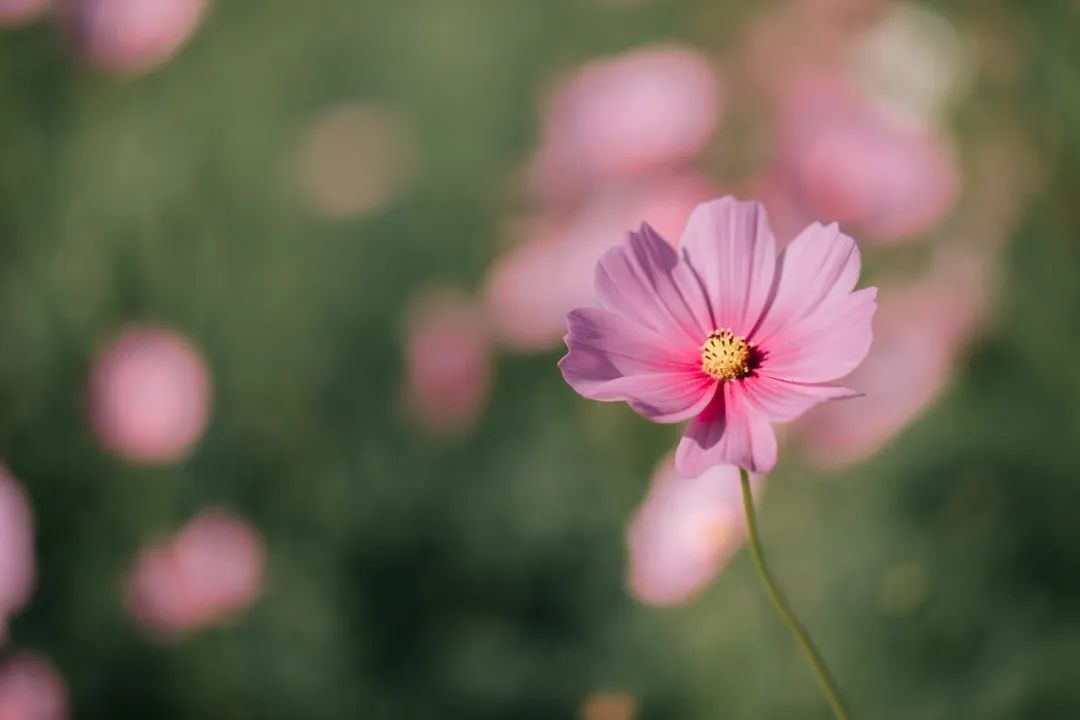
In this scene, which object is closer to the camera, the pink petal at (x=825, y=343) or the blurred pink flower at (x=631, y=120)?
the pink petal at (x=825, y=343)

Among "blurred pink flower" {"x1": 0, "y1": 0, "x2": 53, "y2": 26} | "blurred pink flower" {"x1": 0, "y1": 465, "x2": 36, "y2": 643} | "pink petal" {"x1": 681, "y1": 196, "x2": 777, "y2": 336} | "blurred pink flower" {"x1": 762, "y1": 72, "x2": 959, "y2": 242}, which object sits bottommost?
"pink petal" {"x1": 681, "y1": 196, "x2": 777, "y2": 336}

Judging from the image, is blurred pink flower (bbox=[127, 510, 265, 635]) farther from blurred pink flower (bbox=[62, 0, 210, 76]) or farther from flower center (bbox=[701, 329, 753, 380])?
flower center (bbox=[701, 329, 753, 380])

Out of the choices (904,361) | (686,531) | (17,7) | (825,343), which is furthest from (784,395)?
(17,7)

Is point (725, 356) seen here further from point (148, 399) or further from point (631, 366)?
point (148, 399)

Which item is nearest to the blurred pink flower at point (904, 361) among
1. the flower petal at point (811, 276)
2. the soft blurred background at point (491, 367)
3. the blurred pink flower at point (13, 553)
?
the soft blurred background at point (491, 367)

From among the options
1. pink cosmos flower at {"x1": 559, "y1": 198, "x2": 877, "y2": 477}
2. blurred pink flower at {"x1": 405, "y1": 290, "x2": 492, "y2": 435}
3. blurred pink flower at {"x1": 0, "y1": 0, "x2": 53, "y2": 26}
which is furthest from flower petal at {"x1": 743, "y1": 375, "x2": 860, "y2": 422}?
blurred pink flower at {"x1": 0, "y1": 0, "x2": 53, "y2": 26}

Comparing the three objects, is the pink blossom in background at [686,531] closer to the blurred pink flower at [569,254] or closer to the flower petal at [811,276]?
the blurred pink flower at [569,254]
